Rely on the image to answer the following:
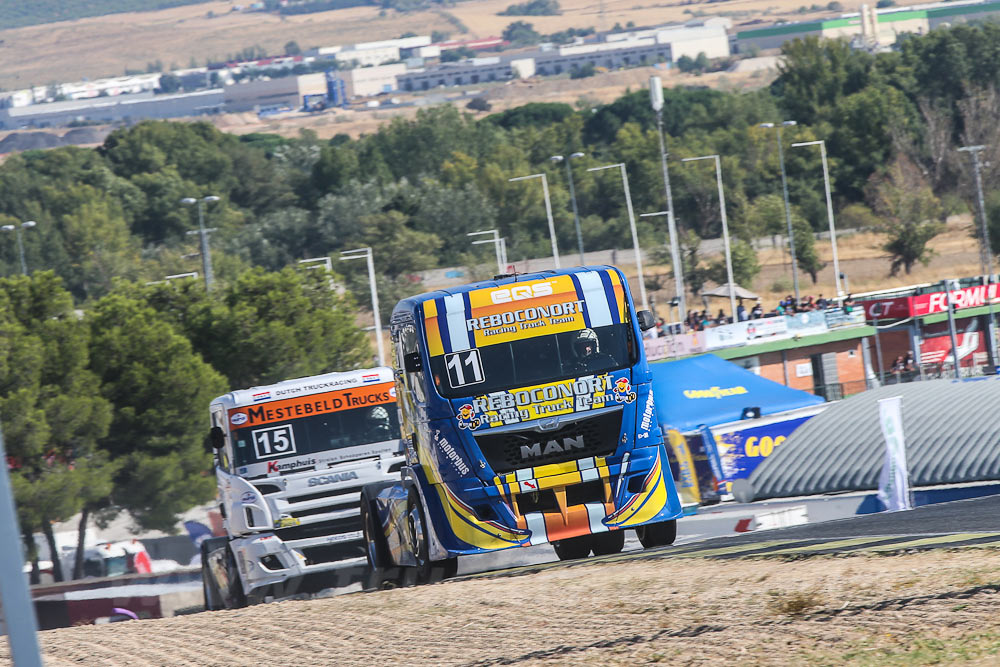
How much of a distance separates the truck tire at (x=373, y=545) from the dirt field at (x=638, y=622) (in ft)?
8.03

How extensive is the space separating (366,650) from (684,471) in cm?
1500

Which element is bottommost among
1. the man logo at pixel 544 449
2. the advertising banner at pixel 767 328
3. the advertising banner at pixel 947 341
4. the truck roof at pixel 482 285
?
the advertising banner at pixel 947 341

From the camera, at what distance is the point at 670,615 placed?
29.2ft

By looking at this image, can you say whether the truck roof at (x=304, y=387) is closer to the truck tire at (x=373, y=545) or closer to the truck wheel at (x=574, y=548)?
the truck tire at (x=373, y=545)

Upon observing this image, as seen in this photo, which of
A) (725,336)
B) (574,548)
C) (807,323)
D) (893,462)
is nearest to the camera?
(574,548)

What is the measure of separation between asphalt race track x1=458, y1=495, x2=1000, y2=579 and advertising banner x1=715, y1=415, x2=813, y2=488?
860 cm

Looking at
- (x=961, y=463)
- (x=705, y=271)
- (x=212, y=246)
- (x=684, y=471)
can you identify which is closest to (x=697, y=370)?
(x=684, y=471)

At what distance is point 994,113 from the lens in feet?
353

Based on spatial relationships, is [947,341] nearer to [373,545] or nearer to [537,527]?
[373,545]

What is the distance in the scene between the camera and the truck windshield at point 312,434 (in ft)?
57.1

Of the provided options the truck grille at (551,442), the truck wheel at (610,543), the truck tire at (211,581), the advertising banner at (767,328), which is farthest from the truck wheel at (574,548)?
the advertising banner at (767,328)

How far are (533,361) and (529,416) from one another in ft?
1.89

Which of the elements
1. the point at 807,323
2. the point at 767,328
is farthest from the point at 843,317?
the point at 767,328

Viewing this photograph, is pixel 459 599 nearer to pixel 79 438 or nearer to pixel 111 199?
pixel 79 438
